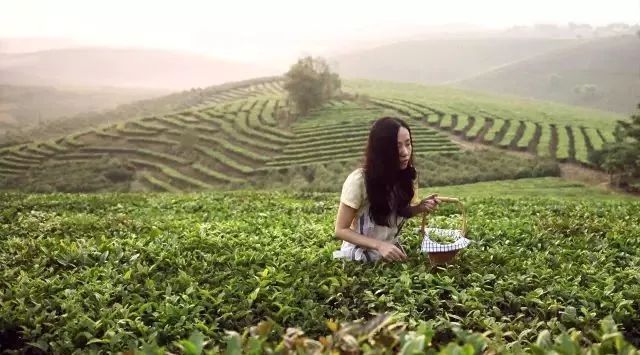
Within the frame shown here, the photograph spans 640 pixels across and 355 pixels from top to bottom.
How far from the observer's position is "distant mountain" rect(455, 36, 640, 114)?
89.0 m

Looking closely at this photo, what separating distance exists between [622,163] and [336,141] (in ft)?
69.8

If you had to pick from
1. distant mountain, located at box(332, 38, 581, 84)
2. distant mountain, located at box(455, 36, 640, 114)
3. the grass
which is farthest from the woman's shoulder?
distant mountain, located at box(332, 38, 581, 84)

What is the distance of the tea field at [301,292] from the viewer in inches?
135

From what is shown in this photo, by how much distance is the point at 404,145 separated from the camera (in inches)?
185

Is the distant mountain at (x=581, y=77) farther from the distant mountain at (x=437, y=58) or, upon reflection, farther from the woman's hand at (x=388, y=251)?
the woman's hand at (x=388, y=251)

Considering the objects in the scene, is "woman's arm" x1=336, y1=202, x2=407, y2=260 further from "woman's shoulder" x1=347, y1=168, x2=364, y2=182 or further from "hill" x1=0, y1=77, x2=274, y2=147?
"hill" x1=0, y1=77, x2=274, y2=147

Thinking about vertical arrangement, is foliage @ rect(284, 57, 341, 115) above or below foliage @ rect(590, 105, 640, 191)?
above

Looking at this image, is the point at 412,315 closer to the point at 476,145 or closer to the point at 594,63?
the point at 476,145

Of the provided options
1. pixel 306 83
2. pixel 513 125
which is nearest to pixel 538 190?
pixel 513 125

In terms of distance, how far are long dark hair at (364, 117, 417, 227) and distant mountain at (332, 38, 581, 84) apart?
128515 millimetres

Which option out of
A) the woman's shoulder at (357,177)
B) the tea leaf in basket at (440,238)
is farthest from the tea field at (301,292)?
the woman's shoulder at (357,177)

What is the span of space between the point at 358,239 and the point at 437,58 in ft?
490

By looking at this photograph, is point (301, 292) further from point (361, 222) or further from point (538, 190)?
point (538, 190)

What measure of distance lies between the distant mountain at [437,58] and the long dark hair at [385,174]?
5060 inches
